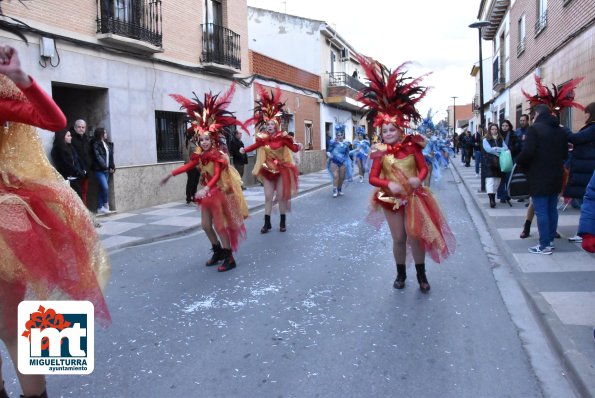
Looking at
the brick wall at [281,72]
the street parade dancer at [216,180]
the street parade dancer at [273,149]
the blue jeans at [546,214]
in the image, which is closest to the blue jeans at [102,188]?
the street parade dancer at [273,149]

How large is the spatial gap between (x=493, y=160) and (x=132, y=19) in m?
8.68

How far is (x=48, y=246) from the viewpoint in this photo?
243 centimetres

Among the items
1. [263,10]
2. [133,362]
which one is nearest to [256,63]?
[263,10]

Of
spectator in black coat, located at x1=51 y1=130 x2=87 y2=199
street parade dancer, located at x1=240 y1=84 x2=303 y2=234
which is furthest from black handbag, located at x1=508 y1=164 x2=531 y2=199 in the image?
spectator in black coat, located at x1=51 y1=130 x2=87 y2=199

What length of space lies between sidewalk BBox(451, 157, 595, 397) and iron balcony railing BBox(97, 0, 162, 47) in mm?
8888

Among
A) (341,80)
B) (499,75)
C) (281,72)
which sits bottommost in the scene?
(281,72)

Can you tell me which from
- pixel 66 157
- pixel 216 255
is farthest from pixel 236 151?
pixel 216 255

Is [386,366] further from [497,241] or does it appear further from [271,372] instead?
[497,241]

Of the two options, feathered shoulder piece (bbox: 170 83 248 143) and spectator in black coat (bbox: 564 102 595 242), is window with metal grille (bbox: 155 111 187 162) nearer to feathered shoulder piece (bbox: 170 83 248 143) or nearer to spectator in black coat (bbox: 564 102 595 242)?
feathered shoulder piece (bbox: 170 83 248 143)

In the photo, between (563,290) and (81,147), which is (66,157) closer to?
(81,147)

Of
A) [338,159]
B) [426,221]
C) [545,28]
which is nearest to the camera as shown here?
[426,221]

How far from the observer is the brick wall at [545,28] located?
37.2 feet

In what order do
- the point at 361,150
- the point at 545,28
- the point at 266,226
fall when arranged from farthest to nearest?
the point at 361,150
the point at 545,28
the point at 266,226

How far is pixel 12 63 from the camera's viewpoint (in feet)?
Answer: 7.06
